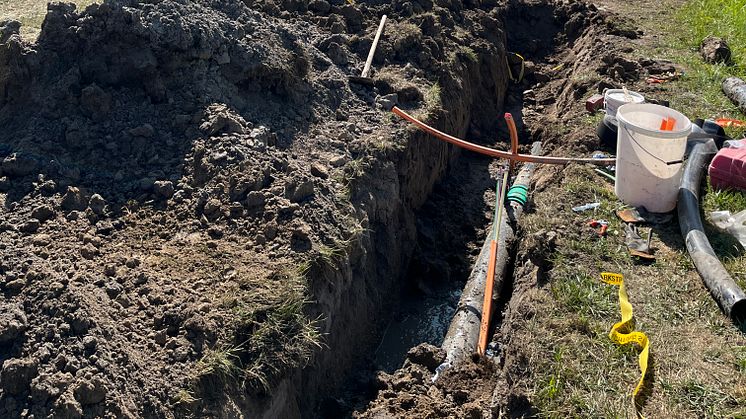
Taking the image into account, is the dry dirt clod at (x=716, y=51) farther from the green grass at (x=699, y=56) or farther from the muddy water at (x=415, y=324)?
the muddy water at (x=415, y=324)

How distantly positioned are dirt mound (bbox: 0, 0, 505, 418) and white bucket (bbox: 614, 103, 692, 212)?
2.16m

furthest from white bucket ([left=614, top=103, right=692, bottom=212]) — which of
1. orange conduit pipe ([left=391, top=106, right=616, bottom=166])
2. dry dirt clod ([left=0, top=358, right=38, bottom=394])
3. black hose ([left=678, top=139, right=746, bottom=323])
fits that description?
dry dirt clod ([left=0, top=358, right=38, bottom=394])

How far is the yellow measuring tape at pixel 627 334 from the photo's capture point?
4.23 m

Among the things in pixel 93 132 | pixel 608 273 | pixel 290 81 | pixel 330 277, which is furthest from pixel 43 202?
pixel 608 273

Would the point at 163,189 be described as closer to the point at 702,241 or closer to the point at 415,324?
the point at 415,324

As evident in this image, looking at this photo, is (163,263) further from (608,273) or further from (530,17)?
(530,17)

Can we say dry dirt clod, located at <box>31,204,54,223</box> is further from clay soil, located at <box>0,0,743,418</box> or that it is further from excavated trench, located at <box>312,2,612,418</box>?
excavated trench, located at <box>312,2,612,418</box>

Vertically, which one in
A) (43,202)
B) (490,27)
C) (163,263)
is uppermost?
(490,27)

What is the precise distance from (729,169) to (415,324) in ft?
10.0

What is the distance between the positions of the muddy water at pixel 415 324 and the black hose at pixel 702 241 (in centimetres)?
223

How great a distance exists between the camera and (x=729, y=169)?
5914 millimetres

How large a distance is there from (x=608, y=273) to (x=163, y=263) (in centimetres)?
324

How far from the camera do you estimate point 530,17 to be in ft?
38.0

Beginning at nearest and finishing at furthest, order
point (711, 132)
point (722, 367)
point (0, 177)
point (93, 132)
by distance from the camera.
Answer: point (722, 367)
point (0, 177)
point (93, 132)
point (711, 132)
